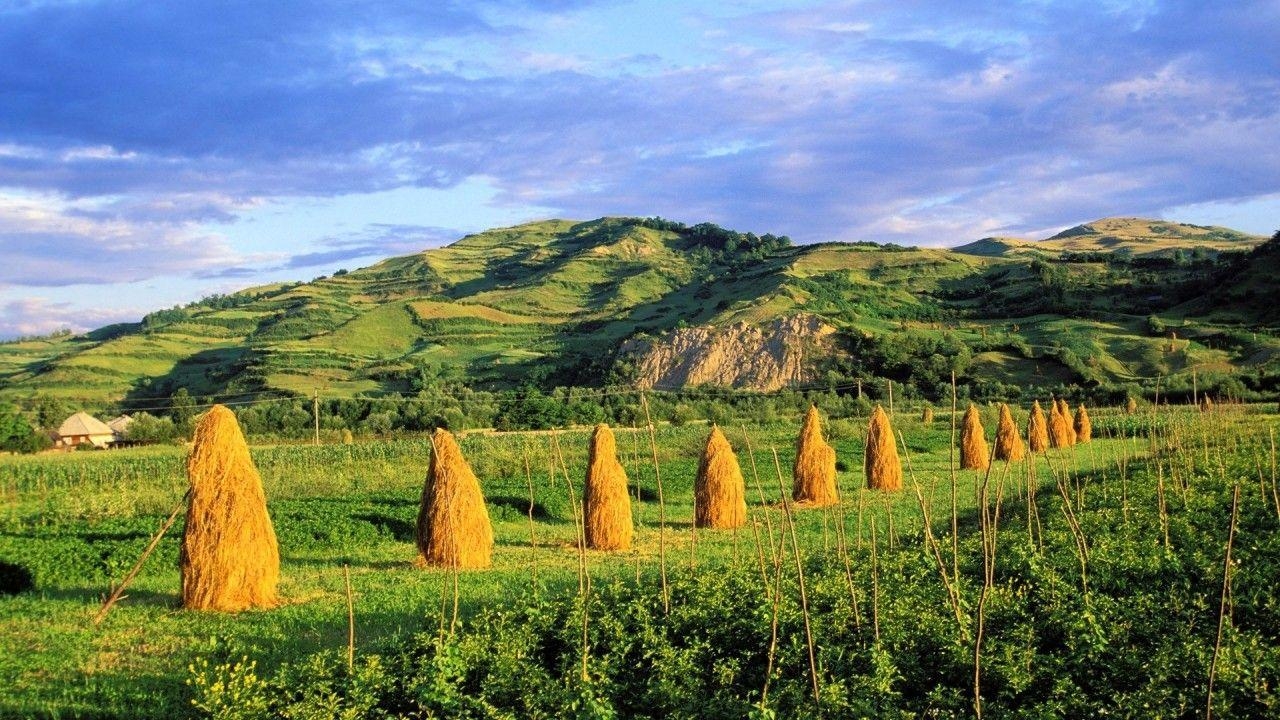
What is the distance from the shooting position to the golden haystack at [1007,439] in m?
29.5

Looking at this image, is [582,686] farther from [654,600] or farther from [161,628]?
[161,628]

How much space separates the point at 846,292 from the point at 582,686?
88934 mm

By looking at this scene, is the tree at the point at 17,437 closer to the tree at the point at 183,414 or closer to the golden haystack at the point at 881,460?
the tree at the point at 183,414

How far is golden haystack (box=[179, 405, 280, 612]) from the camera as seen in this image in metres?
11.8

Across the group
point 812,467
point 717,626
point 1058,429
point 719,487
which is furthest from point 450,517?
point 1058,429

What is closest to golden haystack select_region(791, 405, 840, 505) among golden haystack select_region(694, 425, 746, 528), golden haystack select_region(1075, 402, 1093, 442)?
golden haystack select_region(694, 425, 746, 528)

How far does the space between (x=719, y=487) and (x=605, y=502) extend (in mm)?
3012

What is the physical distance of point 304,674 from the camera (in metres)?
7.58

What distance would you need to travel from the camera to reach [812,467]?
851 inches

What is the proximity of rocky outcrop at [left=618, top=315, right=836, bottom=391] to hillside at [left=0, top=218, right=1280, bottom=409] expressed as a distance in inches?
9.0

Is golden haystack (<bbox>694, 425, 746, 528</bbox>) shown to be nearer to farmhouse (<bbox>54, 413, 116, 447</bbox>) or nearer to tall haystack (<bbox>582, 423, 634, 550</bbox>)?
tall haystack (<bbox>582, 423, 634, 550</bbox>)

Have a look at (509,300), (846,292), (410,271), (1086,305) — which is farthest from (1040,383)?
(410,271)

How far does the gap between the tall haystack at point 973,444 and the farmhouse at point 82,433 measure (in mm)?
47469

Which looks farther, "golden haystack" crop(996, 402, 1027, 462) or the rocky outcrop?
the rocky outcrop
